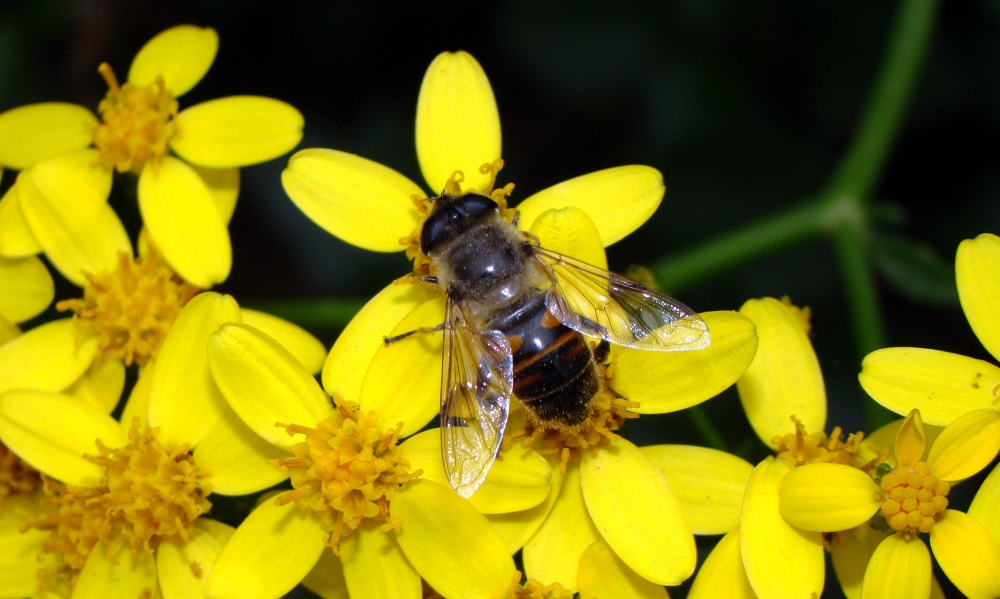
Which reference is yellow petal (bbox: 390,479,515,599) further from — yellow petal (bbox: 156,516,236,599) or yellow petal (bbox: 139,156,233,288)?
yellow petal (bbox: 139,156,233,288)

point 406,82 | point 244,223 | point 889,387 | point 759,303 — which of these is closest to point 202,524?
point 759,303

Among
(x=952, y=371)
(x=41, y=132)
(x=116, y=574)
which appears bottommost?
(x=116, y=574)

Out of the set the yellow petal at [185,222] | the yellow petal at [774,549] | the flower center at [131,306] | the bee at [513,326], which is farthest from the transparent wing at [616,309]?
the flower center at [131,306]

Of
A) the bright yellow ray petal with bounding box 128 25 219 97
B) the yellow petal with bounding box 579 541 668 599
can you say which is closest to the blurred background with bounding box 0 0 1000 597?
the bright yellow ray petal with bounding box 128 25 219 97

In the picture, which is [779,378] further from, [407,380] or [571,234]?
[407,380]

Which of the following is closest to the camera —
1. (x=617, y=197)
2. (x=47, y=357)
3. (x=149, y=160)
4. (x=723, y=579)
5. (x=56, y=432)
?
(x=723, y=579)

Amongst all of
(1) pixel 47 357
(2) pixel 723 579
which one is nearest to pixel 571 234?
(2) pixel 723 579

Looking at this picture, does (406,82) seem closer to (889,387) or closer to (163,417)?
(163,417)
